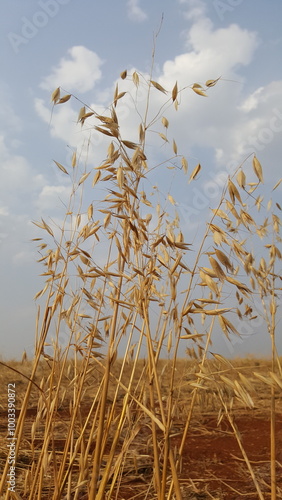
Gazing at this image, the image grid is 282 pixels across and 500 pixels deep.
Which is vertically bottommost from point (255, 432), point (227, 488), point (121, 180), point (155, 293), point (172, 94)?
point (227, 488)

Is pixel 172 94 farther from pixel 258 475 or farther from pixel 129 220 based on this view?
pixel 258 475

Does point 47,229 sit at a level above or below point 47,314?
above

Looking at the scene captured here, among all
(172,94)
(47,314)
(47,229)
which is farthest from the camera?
(47,229)

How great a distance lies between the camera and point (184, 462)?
3111 millimetres

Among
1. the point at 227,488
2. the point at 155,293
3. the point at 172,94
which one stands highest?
the point at 172,94

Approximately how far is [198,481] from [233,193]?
6.18ft

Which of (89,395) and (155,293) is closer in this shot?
(155,293)

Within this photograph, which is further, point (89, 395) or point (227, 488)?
point (89, 395)

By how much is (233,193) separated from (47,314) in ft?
2.60

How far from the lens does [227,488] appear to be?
2.64 meters

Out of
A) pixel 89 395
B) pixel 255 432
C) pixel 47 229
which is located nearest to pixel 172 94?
pixel 47 229

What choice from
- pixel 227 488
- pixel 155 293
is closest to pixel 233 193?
pixel 155 293

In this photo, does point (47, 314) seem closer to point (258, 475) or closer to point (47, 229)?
point (47, 229)

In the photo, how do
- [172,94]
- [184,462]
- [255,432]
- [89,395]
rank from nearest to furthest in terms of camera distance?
[172,94], [184,462], [255,432], [89,395]
